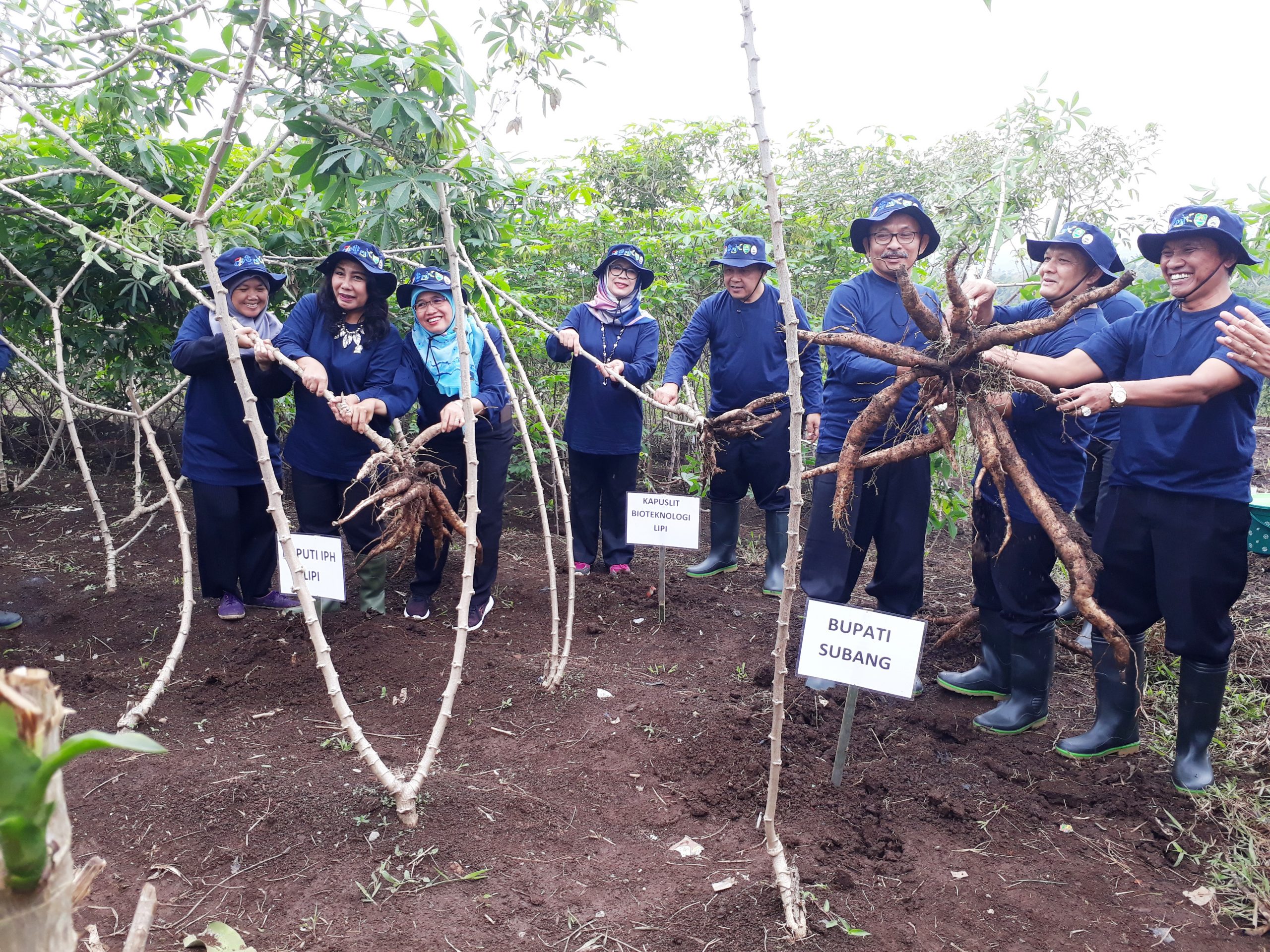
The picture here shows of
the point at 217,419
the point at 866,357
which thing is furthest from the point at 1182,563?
the point at 217,419

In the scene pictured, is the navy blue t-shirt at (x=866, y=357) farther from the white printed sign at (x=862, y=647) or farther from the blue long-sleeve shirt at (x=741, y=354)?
the white printed sign at (x=862, y=647)

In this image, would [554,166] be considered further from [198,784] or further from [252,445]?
[198,784]

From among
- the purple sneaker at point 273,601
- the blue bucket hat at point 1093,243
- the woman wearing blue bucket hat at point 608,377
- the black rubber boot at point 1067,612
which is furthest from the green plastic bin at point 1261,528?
the purple sneaker at point 273,601

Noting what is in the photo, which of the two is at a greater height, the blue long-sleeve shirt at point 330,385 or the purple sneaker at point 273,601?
the blue long-sleeve shirt at point 330,385

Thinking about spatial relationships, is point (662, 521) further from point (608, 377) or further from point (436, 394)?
point (436, 394)

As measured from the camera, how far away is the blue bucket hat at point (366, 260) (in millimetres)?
3104

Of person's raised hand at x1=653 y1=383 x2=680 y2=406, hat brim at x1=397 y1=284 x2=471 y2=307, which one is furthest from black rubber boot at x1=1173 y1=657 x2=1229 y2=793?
hat brim at x1=397 y1=284 x2=471 y2=307

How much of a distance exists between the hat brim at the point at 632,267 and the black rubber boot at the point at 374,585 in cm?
175

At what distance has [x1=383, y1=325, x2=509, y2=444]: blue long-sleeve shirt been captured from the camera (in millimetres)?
3271

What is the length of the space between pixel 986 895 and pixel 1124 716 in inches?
38.5

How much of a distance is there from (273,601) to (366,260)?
5.49 ft

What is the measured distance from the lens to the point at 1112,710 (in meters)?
2.53

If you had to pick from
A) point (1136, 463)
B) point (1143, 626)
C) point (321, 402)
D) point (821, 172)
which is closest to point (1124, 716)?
point (1143, 626)

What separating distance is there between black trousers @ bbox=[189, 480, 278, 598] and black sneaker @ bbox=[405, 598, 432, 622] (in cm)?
64
